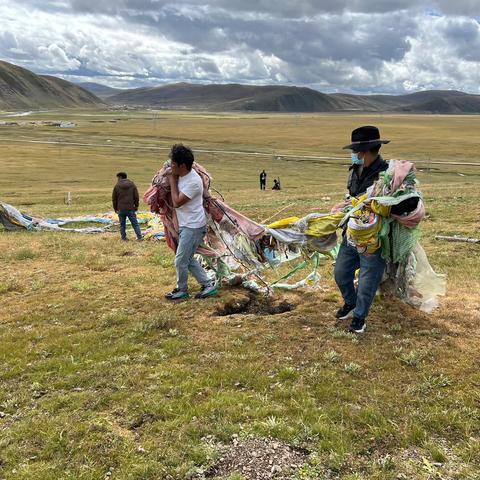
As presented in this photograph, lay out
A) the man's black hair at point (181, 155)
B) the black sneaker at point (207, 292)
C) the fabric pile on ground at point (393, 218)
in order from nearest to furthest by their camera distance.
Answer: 1. the fabric pile on ground at point (393, 218)
2. the man's black hair at point (181, 155)
3. the black sneaker at point (207, 292)

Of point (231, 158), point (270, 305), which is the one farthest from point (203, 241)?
point (231, 158)

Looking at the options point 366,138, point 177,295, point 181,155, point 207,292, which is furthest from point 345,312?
point 181,155

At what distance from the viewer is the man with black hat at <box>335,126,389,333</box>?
613 centimetres

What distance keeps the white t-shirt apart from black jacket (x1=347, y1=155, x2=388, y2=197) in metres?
2.25

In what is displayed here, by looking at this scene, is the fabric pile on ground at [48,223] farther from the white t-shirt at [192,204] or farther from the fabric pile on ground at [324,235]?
the white t-shirt at [192,204]

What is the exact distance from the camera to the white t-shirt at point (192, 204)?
7406mm

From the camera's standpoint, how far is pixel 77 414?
16.1 feet

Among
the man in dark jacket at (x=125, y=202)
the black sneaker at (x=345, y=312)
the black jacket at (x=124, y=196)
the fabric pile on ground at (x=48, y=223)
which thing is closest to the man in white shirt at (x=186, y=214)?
the black sneaker at (x=345, y=312)

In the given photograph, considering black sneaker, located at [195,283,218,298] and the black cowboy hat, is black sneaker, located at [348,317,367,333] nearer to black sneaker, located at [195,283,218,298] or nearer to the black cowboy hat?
the black cowboy hat

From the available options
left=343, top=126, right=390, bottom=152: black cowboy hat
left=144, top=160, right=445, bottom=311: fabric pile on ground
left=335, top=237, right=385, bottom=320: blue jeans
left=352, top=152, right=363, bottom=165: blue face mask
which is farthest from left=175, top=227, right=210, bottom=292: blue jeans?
left=343, top=126, right=390, bottom=152: black cowboy hat

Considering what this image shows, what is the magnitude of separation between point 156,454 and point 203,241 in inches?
177

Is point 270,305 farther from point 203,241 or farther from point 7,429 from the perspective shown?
point 7,429

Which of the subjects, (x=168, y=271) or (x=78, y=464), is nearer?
(x=78, y=464)

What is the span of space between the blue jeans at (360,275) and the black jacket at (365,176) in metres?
0.68
